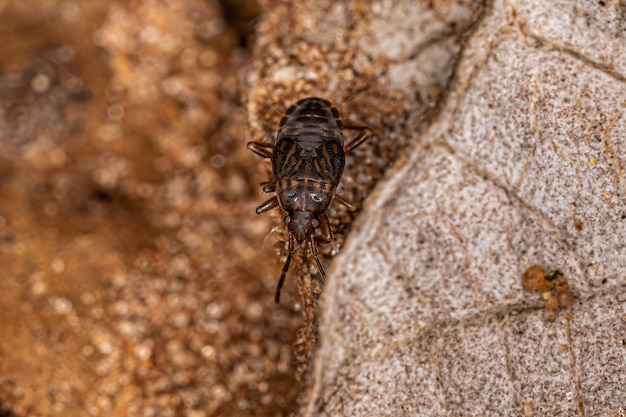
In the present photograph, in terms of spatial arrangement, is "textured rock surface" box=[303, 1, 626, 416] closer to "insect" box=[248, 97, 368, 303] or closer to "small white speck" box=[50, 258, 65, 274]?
"insect" box=[248, 97, 368, 303]

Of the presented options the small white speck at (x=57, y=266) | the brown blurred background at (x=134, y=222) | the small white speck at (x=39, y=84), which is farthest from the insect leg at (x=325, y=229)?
the small white speck at (x=39, y=84)

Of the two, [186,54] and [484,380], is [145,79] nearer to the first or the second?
[186,54]

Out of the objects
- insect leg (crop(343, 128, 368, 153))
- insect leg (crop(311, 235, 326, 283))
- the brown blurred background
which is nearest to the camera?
insect leg (crop(311, 235, 326, 283))

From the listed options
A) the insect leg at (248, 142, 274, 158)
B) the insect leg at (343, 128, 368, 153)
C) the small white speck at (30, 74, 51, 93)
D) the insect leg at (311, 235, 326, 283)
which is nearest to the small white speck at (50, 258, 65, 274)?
the small white speck at (30, 74, 51, 93)

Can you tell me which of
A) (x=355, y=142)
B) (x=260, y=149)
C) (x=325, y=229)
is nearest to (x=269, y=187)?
(x=260, y=149)

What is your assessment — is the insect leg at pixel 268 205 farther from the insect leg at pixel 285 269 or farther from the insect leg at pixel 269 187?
the insect leg at pixel 285 269

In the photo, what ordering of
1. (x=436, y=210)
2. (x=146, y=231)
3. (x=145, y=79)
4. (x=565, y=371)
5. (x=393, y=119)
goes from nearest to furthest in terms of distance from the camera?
(x=565, y=371) < (x=436, y=210) < (x=393, y=119) < (x=146, y=231) < (x=145, y=79)

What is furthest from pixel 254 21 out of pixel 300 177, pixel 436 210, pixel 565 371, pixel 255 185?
pixel 565 371
